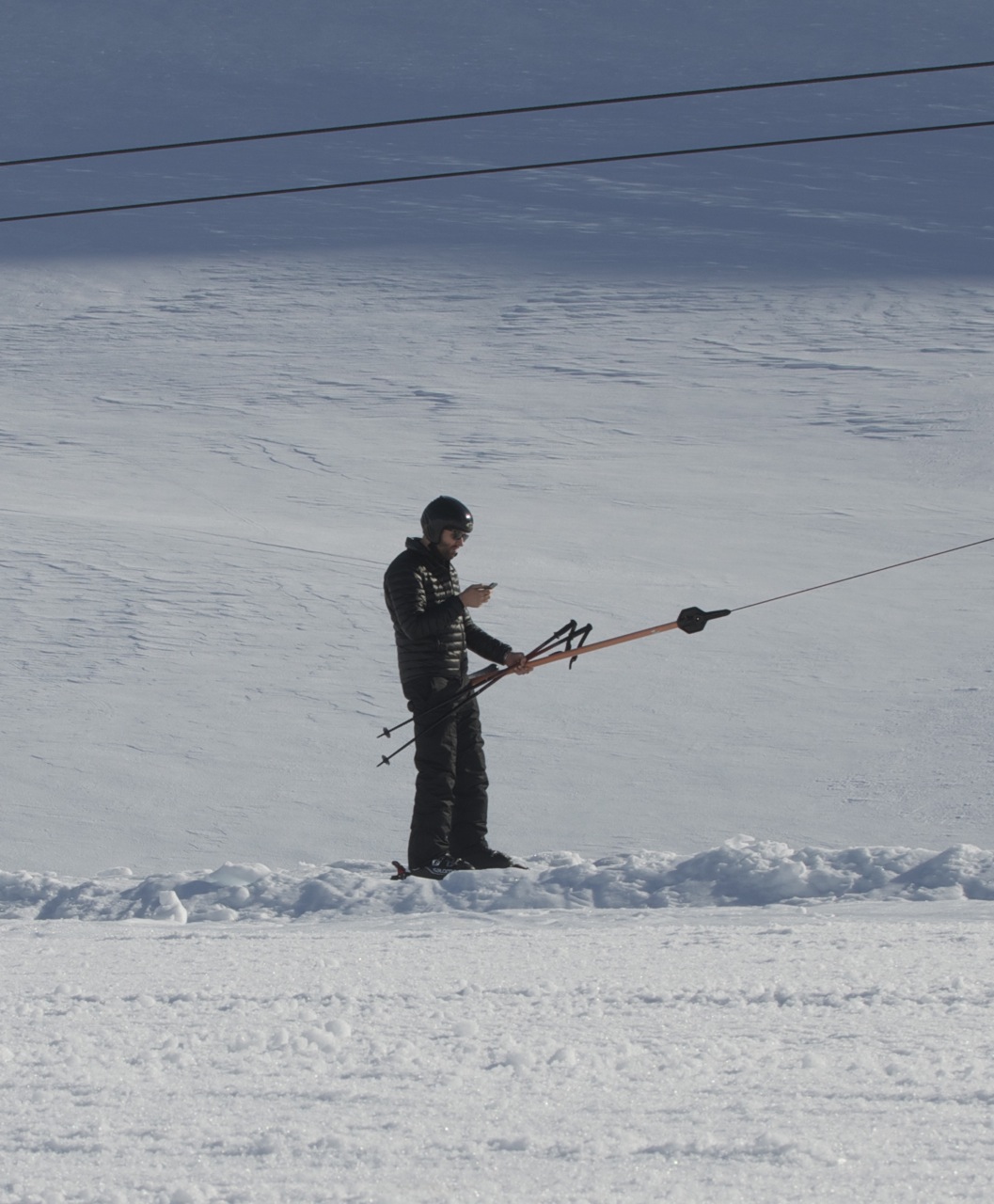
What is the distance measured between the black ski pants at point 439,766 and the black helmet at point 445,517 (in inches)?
20.3

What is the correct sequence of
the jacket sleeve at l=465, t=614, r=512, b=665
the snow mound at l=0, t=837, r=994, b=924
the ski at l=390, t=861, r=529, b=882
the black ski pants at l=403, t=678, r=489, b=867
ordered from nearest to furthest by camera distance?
the snow mound at l=0, t=837, r=994, b=924, the ski at l=390, t=861, r=529, b=882, the black ski pants at l=403, t=678, r=489, b=867, the jacket sleeve at l=465, t=614, r=512, b=665

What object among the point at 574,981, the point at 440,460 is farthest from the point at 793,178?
the point at 574,981

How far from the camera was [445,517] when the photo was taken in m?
4.94

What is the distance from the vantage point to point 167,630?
827 cm

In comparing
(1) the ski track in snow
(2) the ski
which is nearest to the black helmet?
(2) the ski

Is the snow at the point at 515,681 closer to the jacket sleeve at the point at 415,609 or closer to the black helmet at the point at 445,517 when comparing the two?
the jacket sleeve at the point at 415,609

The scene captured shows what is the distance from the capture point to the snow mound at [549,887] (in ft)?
14.5

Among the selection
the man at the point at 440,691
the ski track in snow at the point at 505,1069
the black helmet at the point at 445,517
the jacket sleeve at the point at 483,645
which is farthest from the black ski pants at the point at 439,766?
the ski track in snow at the point at 505,1069

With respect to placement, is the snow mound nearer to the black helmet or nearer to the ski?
the ski

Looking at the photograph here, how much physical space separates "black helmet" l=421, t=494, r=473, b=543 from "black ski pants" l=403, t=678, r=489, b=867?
516 mm

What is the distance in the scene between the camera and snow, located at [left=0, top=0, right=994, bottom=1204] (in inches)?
91.0

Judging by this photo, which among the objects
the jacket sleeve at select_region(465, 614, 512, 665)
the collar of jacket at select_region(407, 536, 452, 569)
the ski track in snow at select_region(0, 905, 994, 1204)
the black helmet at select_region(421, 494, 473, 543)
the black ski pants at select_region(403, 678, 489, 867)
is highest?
the black helmet at select_region(421, 494, 473, 543)

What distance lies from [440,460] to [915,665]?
230 inches

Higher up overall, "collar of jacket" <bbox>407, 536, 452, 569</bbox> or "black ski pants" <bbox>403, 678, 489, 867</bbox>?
"collar of jacket" <bbox>407, 536, 452, 569</bbox>
